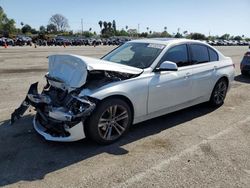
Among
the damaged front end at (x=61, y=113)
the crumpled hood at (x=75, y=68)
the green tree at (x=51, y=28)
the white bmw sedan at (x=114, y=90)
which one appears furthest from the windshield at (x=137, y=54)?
the green tree at (x=51, y=28)

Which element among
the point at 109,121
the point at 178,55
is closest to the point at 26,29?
the point at 178,55

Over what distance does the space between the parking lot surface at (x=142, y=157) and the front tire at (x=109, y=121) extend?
172mm

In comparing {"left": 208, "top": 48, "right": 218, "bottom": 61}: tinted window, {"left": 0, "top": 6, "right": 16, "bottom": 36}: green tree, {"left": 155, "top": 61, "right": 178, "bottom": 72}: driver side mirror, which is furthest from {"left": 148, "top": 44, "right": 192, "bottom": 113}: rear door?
{"left": 0, "top": 6, "right": 16, "bottom": 36}: green tree

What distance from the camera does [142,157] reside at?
4.02m

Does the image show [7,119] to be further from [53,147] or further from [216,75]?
[216,75]

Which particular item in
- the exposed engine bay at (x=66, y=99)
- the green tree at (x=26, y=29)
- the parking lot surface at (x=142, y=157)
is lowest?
the parking lot surface at (x=142, y=157)

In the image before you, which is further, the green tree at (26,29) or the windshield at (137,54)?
the green tree at (26,29)

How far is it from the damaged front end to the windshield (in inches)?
54.6

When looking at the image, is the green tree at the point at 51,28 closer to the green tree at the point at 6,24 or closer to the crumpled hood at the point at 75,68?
the green tree at the point at 6,24

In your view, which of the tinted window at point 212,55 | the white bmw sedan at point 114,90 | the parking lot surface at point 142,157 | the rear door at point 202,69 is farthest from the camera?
the tinted window at point 212,55

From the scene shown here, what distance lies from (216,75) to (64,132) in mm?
3763

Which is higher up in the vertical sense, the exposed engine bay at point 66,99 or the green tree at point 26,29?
the green tree at point 26,29

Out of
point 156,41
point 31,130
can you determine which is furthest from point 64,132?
point 156,41

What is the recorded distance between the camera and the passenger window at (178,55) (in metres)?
5.17
